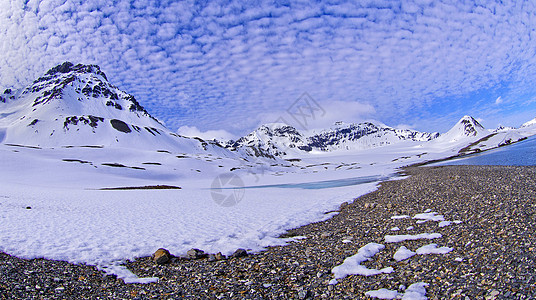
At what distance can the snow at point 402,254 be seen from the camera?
9.89 meters

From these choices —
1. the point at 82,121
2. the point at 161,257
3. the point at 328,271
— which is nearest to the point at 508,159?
the point at 328,271

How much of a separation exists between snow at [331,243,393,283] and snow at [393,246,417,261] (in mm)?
842

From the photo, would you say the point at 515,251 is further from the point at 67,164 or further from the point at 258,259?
the point at 67,164

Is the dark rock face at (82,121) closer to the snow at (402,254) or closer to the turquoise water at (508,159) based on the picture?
the turquoise water at (508,159)

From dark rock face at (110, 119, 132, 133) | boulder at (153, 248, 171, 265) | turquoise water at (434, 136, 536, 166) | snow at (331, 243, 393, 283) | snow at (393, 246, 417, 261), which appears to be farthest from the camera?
dark rock face at (110, 119, 132, 133)

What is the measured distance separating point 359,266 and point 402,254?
197 cm

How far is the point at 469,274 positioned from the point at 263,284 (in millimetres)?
6064

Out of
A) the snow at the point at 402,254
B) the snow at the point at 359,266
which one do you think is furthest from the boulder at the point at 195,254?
the snow at the point at 402,254

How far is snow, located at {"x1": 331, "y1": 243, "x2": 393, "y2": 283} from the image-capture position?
8.95m

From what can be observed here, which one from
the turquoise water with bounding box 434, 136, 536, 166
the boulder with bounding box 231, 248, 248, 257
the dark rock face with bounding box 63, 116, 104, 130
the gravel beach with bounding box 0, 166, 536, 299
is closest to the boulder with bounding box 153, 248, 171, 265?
the gravel beach with bounding box 0, 166, 536, 299

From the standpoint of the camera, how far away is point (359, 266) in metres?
9.52

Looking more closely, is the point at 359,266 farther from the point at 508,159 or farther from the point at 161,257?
the point at 508,159

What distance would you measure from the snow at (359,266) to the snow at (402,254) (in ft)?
2.76

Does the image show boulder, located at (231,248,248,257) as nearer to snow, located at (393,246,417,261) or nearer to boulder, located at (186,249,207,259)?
boulder, located at (186,249,207,259)
